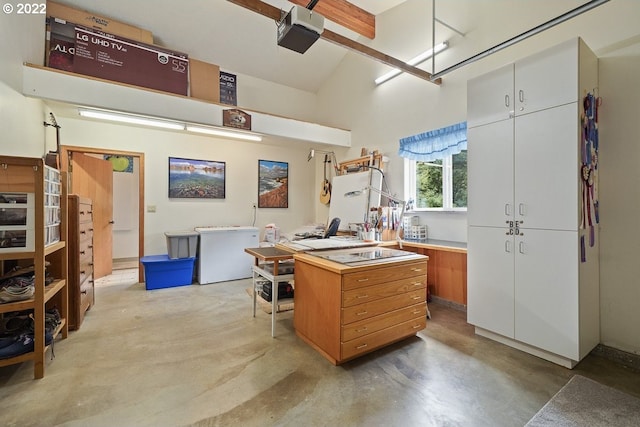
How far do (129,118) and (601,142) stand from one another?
5008 mm

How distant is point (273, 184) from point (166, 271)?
8.17 feet

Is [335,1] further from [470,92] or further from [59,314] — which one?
[59,314]

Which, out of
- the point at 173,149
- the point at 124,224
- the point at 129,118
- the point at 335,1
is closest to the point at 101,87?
the point at 129,118

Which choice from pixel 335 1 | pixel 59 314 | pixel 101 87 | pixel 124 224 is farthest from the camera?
pixel 124 224

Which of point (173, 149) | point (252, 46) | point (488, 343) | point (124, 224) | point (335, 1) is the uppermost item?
point (335, 1)

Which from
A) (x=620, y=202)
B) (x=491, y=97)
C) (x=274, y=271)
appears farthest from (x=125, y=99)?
(x=620, y=202)

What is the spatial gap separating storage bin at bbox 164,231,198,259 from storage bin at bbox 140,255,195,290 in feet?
0.30

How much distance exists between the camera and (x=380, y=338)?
7.32 ft

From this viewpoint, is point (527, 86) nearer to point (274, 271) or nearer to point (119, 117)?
point (274, 271)

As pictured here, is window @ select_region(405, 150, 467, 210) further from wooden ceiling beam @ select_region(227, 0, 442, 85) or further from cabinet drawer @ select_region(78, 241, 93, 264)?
cabinet drawer @ select_region(78, 241, 93, 264)

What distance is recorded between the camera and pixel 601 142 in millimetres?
2285

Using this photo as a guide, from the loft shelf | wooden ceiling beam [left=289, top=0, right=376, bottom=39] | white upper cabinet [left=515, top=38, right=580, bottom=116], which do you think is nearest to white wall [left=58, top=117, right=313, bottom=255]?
the loft shelf

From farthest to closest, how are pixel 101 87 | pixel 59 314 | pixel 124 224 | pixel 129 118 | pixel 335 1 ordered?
1. pixel 124 224
2. pixel 335 1
3. pixel 129 118
4. pixel 101 87
5. pixel 59 314

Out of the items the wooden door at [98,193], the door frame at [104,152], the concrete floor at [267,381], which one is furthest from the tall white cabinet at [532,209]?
the wooden door at [98,193]
